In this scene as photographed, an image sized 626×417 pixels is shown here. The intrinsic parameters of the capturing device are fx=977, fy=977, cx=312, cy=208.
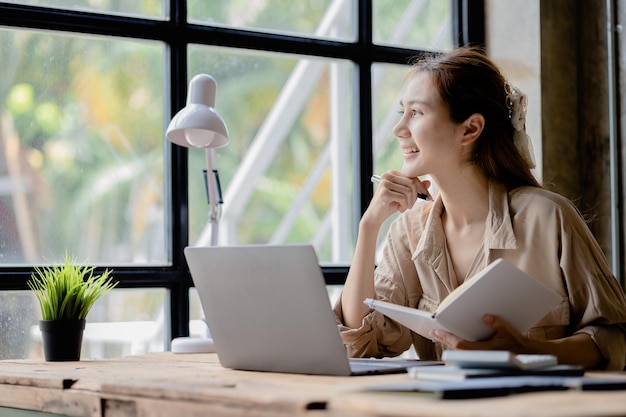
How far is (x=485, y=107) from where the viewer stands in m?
2.65

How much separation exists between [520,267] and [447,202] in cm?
32

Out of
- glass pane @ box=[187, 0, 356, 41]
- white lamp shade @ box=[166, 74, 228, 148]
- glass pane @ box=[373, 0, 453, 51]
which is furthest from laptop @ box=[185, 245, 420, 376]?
glass pane @ box=[373, 0, 453, 51]

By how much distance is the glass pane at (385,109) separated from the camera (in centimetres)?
387

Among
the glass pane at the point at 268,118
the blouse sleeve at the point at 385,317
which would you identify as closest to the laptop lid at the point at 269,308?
the blouse sleeve at the point at 385,317

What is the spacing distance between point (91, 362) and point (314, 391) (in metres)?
1.16

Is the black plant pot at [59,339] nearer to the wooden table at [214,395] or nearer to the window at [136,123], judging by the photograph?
the wooden table at [214,395]

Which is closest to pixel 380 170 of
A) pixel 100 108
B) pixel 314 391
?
pixel 100 108

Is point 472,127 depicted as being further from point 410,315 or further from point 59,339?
point 59,339

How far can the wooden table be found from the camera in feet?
4.37

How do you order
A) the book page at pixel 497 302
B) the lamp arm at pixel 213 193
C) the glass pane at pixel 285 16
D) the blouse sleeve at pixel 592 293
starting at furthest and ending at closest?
the glass pane at pixel 285 16, the lamp arm at pixel 213 193, the blouse sleeve at pixel 592 293, the book page at pixel 497 302

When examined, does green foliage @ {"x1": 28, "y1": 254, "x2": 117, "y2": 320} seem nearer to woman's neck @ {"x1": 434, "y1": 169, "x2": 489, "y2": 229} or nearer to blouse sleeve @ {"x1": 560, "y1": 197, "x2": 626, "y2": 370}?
woman's neck @ {"x1": 434, "y1": 169, "x2": 489, "y2": 229}

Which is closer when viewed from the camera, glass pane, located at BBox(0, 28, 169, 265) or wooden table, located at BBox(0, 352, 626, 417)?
wooden table, located at BBox(0, 352, 626, 417)

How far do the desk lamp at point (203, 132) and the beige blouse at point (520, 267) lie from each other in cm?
49

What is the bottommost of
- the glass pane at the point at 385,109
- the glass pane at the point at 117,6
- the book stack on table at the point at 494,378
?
the book stack on table at the point at 494,378
